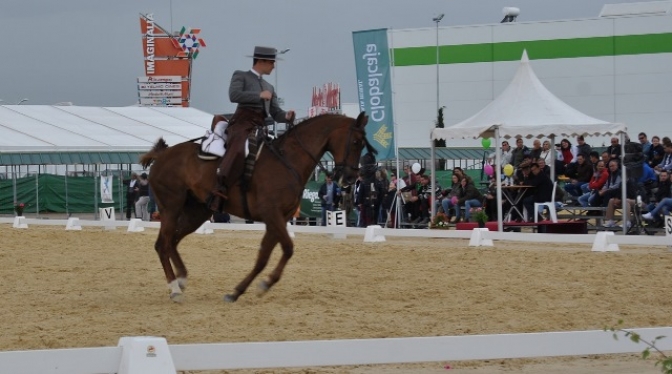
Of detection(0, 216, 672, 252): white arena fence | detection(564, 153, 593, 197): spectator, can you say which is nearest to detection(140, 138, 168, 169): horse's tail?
detection(0, 216, 672, 252): white arena fence

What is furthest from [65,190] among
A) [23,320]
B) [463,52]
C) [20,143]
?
[23,320]

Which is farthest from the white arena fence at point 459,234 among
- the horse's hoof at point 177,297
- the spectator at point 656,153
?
the horse's hoof at point 177,297

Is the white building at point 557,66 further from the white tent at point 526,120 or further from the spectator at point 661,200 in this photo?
the spectator at point 661,200

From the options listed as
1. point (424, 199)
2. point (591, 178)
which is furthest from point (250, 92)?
point (424, 199)

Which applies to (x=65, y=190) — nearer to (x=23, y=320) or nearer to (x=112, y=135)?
(x=112, y=135)

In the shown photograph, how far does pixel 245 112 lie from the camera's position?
486 inches

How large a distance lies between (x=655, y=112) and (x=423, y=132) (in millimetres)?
11545

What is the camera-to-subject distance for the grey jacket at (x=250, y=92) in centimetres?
1219

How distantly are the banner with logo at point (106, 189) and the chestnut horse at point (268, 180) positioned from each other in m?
24.3

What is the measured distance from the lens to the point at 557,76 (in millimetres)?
55812

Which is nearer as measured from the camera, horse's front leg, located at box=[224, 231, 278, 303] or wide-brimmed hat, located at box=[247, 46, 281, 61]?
horse's front leg, located at box=[224, 231, 278, 303]

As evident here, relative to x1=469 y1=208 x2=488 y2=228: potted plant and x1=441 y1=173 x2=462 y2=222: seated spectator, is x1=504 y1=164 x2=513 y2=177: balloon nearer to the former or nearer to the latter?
x1=469 y1=208 x2=488 y2=228: potted plant

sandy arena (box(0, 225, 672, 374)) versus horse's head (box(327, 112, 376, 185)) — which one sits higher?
horse's head (box(327, 112, 376, 185))

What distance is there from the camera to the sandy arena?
980 centimetres
